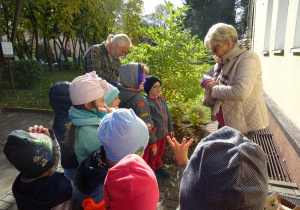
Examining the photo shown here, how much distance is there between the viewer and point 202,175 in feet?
3.00

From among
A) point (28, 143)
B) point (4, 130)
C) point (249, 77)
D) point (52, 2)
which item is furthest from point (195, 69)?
point (52, 2)

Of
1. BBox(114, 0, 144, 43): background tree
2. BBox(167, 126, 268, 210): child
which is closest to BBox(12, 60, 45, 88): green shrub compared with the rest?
BBox(114, 0, 144, 43): background tree

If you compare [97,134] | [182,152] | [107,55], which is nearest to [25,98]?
[107,55]

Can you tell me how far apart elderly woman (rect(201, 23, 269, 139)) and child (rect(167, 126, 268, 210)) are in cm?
137

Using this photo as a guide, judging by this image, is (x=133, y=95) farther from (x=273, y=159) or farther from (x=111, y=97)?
(x=273, y=159)

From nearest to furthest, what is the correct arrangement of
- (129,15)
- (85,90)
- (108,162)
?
1. (108,162)
2. (85,90)
3. (129,15)

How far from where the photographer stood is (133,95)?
279cm

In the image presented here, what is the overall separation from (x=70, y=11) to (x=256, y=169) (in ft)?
43.9

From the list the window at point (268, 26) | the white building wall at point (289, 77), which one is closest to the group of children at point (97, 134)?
the white building wall at point (289, 77)

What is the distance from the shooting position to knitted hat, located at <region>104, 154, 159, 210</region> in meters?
0.96

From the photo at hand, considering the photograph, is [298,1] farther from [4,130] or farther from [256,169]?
[4,130]

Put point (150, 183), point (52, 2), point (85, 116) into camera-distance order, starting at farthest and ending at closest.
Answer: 1. point (52, 2)
2. point (85, 116)
3. point (150, 183)

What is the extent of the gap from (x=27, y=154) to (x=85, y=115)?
0.60 meters

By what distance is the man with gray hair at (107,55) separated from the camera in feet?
11.5
